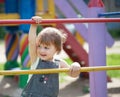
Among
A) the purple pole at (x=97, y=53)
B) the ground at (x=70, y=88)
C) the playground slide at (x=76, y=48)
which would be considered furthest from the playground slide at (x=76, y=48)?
the purple pole at (x=97, y=53)

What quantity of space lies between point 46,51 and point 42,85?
21 centimetres

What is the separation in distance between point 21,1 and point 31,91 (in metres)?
2.30

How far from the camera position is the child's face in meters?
2.34

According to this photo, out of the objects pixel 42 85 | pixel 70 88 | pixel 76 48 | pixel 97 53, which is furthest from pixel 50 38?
pixel 76 48

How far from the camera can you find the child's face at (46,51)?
2.34 metres

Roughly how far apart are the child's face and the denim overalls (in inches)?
1.9

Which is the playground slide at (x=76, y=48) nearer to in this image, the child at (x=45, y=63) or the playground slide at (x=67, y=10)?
the playground slide at (x=67, y=10)

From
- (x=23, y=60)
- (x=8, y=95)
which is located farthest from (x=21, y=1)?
Answer: (x=8, y=95)

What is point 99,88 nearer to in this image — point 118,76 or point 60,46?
point 60,46

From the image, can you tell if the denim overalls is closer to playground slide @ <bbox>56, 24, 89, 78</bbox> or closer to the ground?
the ground

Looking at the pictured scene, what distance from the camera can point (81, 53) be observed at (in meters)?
5.26

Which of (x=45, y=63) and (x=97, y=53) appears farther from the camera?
(x=97, y=53)

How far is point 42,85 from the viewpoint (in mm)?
2332

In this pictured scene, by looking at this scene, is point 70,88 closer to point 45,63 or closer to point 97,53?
point 97,53
